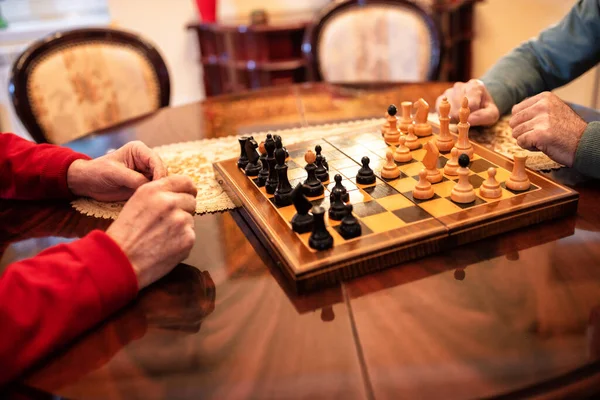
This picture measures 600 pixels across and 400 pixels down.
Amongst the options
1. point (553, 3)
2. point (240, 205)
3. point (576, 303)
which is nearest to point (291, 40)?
point (553, 3)

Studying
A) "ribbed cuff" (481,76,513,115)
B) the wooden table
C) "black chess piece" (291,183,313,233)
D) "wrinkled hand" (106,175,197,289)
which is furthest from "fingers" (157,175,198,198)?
"ribbed cuff" (481,76,513,115)

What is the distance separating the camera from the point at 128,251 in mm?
871

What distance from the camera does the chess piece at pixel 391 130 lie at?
1.27m

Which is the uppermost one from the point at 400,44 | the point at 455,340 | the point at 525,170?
the point at 400,44

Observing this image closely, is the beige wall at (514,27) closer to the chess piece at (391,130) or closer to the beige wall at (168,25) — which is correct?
the beige wall at (168,25)

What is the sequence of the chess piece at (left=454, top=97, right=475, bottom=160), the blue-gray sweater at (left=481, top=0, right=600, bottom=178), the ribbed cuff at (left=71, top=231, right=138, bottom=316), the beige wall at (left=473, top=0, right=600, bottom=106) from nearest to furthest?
the ribbed cuff at (left=71, top=231, right=138, bottom=316)
the chess piece at (left=454, top=97, right=475, bottom=160)
the blue-gray sweater at (left=481, top=0, right=600, bottom=178)
the beige wall at (left=473, top=0, right=600, bottom=106)

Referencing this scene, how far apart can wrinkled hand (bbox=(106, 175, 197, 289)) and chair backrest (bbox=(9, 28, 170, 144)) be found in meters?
1.23

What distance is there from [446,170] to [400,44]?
1376 millimetres

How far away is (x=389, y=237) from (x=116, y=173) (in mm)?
654

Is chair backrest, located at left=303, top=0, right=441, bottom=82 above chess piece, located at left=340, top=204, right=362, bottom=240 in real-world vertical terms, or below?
above

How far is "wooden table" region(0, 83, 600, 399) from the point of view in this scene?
66cm

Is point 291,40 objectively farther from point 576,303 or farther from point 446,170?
point 576,303

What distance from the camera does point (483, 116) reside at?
56.4 inches

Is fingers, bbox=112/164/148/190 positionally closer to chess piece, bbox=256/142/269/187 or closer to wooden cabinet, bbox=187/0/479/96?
chess piece, bbox=256/142/269/187
